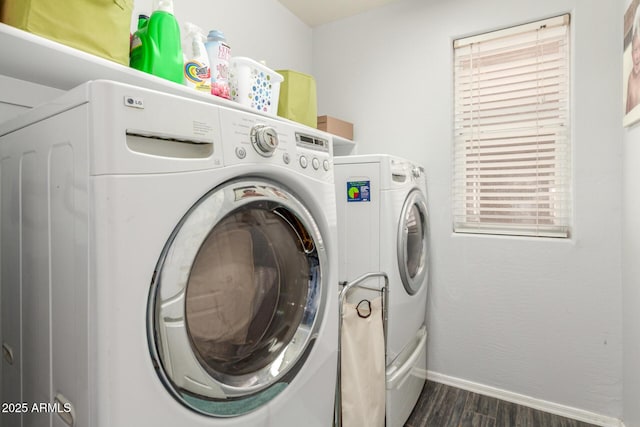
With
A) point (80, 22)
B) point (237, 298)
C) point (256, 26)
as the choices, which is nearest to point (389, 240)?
point (237, 298)

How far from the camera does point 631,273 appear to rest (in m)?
1.53

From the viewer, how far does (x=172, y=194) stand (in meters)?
0.63

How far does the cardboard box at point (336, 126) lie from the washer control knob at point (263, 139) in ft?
4.47

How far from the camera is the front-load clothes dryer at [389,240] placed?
1538 millimetres

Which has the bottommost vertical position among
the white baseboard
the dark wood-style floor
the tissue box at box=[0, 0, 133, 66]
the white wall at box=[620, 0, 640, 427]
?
the dark wood-style floor

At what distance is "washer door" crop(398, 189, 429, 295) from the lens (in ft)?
5.31

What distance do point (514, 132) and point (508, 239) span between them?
0.62 m

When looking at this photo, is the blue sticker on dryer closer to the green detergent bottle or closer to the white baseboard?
the green detergent bottle

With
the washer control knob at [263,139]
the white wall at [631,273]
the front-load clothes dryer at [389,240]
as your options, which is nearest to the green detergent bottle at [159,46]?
the washer control knob at [263,139]

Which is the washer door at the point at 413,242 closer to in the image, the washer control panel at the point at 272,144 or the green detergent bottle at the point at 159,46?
the washer control panel at the point at 272,144

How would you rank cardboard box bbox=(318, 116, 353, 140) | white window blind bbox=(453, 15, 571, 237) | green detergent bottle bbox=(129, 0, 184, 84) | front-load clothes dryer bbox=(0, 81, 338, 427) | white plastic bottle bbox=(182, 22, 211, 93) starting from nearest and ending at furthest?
front-load clothes dryer bbox=(0, 81, 338, 427) → green detergent bottle bbox=(129, 0, 184, 84) → white plastic bottle bbox=(182, 22, 211, 93) → white window blind bbox=(453, 15, 571, 237) → cardboard box bbox=(318, 116, 353, 140)

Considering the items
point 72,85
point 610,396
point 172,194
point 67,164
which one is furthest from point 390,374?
point 72,85

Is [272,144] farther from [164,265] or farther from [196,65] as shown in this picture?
[196,65]

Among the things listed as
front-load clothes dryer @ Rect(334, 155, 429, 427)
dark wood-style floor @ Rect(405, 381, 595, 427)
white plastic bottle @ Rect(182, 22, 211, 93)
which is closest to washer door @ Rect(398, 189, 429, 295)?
front-load clothes dryer @ Rect(334, 155, 429, 427)
